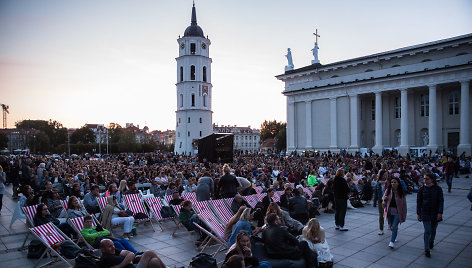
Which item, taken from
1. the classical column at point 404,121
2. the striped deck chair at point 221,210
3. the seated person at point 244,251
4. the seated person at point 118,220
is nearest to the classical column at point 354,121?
the classical column at point 404,121

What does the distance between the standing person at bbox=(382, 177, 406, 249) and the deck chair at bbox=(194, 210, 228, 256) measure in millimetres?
3728

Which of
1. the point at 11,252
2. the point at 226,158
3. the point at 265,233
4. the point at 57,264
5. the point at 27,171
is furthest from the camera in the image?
the point at 226,158

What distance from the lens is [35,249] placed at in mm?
6613

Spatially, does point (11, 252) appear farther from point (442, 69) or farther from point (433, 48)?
point (433, 48)

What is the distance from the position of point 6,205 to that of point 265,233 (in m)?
12.3

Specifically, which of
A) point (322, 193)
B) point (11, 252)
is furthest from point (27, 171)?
point (322, 193)

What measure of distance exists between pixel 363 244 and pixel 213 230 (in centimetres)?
352

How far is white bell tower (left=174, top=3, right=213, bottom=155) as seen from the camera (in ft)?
218

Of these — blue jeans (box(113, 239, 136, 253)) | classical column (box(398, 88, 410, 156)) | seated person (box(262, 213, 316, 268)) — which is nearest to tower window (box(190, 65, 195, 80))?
classical column (box(398, 88, 410, 156))

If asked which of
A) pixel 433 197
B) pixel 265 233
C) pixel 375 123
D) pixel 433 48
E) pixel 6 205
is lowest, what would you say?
pixel 6 205

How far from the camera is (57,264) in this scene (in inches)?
246

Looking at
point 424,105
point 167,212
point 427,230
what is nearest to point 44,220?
point 167,212

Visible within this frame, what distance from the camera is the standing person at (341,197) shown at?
8.38m

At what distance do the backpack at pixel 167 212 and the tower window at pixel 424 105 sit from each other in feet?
118
